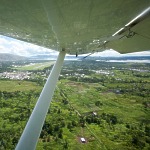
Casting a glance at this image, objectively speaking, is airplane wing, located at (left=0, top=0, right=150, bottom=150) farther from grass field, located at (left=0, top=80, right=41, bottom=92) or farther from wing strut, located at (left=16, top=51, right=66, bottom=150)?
grass field, located at (left=0, top=80, right=41, bottom=92)

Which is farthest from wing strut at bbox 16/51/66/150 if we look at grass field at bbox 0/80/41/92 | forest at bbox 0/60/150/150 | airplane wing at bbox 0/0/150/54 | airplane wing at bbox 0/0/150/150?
grass field at bbox 0/80/41/92

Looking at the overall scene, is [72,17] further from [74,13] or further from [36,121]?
[36,121]

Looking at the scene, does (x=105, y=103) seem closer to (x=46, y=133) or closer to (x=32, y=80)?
(x=46, y=133)

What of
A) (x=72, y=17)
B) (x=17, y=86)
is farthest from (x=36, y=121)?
(x=17, y=86)

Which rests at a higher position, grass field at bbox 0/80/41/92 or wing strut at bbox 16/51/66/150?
wing strut at bbox 16/51/66/150

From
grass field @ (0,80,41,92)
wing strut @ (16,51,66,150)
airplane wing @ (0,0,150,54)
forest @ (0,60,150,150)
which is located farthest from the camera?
grass field @ (0,80,41,92)

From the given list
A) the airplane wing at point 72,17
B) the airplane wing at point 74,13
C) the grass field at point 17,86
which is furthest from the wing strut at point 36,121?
the grass field at point 17,86

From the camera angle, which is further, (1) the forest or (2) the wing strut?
(1) the forest

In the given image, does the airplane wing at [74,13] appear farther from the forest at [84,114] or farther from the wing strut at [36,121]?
the forest at [84,114]
